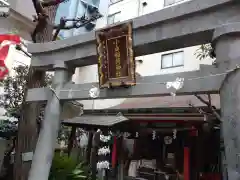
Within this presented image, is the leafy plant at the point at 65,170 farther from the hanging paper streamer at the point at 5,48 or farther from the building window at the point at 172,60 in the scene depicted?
the building window at the point at 172,60

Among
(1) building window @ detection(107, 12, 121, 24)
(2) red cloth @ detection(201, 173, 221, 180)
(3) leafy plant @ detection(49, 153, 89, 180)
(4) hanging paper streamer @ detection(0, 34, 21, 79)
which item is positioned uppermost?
(1) building window @ detection(107, 12, 121, 24)

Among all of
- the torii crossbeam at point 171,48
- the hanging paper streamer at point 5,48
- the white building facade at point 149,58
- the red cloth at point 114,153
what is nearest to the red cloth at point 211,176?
the red cloth at point 114,153

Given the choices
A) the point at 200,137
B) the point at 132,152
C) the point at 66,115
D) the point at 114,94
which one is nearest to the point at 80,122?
the point at 132,152

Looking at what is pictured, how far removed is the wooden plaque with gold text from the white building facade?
8.25 metres

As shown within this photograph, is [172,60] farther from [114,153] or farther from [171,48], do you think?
[171,48]

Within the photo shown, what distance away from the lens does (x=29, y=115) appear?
7.24 m

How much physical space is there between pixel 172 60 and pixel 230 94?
1062 centimetres

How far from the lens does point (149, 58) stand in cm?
1487

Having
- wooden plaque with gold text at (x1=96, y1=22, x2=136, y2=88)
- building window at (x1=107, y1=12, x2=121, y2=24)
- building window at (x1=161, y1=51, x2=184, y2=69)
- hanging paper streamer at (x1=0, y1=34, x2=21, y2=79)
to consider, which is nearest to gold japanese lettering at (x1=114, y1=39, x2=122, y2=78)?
wooden plaque with gold text at (x1=96, y1=22, x2=136, y2=88)

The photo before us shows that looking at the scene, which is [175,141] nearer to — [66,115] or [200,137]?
[200,137]

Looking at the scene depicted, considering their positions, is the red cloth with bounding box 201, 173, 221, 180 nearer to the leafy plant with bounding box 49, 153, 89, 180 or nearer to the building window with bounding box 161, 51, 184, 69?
the leafy plant with bounding box 49, 153, 89, 180

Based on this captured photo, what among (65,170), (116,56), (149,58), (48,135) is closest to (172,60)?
(149,58)

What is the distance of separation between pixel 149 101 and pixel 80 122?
10.1 ft

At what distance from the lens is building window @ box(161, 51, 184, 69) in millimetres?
13430
